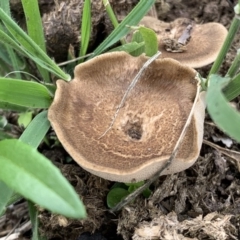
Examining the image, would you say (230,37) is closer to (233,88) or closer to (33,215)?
(233,88)

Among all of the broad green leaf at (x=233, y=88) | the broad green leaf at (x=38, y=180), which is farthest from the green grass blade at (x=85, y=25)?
the broad green leaf at (x=38, y=180)

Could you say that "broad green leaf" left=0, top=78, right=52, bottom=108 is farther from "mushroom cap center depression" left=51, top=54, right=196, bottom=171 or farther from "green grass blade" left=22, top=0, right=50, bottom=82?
"green grass blade" left=22, top=0, right=50, bottom=82

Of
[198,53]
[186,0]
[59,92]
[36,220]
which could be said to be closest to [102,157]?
[59,92]

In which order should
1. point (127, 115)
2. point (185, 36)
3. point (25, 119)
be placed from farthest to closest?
point (185, 36), point (25, 119), point (127, 115)

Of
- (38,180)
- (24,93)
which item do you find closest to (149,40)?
(24,93)

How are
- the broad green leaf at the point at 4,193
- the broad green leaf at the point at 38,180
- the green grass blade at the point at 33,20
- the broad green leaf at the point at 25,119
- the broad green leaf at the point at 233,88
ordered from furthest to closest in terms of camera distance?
the broad green leaf at the point at 25,119 < the green grass blade at the point at 33,20 < the broad green leaf at the point at 233,88 < the broad green leaf at the point at 4,193 < the broad green leaf at the point at 38,180

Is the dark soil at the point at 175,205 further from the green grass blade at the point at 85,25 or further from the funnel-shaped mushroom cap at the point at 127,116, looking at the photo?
the green grass blade at the point at 85,25

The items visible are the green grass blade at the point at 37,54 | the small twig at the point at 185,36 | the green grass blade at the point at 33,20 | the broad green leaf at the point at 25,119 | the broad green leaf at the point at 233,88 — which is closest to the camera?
the broad green leaf at the point at 233,88
